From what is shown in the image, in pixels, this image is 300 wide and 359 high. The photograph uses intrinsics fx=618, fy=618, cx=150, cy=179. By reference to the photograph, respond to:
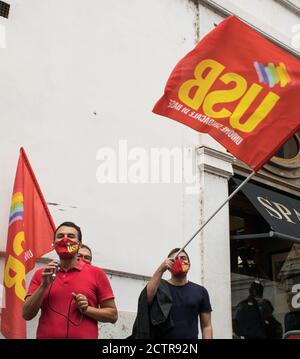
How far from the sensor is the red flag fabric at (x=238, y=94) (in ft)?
17.8

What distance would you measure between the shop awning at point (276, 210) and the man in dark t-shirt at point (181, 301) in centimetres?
316

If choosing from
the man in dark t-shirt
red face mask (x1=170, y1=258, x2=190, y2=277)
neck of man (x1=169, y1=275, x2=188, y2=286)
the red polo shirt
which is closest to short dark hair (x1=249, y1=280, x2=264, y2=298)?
the man in dark t-shirt

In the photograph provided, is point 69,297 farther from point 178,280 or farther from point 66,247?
point 178,280

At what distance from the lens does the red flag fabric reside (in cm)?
544

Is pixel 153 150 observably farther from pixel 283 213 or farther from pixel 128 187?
pixel 283 213

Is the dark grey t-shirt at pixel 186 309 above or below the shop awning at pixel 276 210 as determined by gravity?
below

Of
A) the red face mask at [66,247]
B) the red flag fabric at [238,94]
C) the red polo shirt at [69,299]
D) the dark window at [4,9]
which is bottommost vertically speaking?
the red polo shirt at [69,299]

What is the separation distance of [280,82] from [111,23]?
289cm

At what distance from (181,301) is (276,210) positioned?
13.2 ft

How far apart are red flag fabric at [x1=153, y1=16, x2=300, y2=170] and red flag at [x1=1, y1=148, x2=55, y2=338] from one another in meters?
1.50

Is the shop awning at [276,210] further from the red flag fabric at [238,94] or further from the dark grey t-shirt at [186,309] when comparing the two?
the dark grey t-shirt at [186,309]

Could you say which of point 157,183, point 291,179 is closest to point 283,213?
point 291,179

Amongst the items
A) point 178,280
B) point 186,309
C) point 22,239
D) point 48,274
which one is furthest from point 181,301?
point 22,239

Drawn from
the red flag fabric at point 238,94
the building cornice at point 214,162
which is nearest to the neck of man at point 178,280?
the red flag fabric at point 238,94
